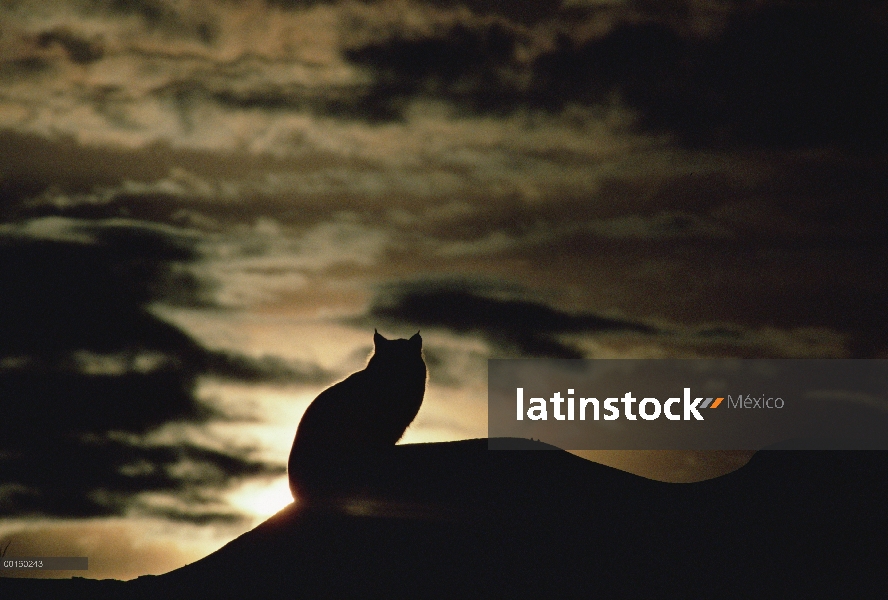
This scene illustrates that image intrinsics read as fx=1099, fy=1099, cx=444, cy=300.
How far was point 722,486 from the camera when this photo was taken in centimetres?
1930

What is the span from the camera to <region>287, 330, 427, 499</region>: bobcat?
61.0 ft

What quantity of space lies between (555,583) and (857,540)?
514cm

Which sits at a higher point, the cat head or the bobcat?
the cat head

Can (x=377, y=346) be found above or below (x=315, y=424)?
above

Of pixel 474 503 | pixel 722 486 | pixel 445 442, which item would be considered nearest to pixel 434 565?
pixel 474 503

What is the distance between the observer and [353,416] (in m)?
18.5

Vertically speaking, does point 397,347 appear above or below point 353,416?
above

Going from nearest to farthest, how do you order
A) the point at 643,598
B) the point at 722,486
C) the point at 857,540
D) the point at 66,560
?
1. the point at 643,598
2. the point at 857,540
3. the point at 722,486
4. the point at 66,560

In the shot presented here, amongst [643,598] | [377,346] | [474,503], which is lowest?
[643,598]

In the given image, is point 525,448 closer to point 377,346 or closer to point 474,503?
point 474,503

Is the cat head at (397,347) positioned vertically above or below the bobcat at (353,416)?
above

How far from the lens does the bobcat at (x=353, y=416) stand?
18.6 meters

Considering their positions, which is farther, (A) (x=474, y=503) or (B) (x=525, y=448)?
(B) (x=525, y=448)

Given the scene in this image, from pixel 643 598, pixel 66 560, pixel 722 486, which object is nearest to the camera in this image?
pixel 643 598
